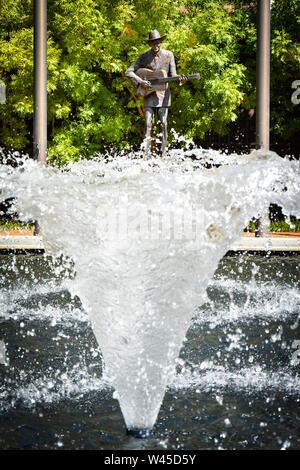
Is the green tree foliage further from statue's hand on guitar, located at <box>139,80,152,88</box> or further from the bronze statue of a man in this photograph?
statue's hand on guitar, located at <box>139,80,152,88</box>

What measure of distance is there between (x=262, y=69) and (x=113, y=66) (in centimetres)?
653

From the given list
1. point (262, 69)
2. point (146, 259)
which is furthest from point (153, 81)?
point (146, 259)

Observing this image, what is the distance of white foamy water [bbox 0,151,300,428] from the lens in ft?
10.5

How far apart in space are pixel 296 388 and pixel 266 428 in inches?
29.5

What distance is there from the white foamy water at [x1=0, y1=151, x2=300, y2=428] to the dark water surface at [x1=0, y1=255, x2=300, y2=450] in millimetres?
283

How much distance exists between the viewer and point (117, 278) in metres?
3.26

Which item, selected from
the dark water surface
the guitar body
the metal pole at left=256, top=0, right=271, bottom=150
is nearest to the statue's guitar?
the guitar body

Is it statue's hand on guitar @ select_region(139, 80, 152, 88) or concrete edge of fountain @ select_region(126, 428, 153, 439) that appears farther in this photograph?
statue's hand on guitar @ select_region(139, 80, 152, 88)

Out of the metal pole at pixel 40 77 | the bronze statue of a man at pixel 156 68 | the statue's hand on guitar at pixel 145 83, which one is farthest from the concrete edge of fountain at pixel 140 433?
the metal pole at pixel 40 77

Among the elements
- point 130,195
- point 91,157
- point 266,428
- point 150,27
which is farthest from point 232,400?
point 150,27

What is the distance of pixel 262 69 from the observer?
443 inches

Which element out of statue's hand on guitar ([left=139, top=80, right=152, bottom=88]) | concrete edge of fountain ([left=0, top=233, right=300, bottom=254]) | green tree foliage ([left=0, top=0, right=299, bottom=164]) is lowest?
concrete edge of fountain ([left=0, top=233, right=300, bottom=254])
